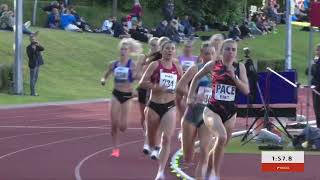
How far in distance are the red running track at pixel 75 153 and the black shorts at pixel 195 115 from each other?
1.12m

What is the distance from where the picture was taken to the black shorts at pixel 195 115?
10.4 m

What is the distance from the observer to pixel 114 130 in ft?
43.8

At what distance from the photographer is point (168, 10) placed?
4291cm

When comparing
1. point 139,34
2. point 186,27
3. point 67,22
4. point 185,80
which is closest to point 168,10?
point 186,27

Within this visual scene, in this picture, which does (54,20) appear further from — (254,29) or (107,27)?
(254,29)

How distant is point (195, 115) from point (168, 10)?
108 feet

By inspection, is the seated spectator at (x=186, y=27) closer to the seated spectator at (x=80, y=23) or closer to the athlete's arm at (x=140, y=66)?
the seated spectator at (x=80, y=23)

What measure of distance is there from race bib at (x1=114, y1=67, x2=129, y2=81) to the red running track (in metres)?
1.36

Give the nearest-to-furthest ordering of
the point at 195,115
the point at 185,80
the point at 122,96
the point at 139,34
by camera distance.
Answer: the point at 195,115 < the point at 185,80 < the point at 122,96 < the point at 139,34

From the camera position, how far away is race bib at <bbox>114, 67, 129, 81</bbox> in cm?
1339

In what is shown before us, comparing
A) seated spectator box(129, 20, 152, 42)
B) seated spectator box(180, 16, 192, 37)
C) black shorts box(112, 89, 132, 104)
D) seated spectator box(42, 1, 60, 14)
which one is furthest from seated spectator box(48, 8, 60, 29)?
black shorts box(112, 89, 132, 104)

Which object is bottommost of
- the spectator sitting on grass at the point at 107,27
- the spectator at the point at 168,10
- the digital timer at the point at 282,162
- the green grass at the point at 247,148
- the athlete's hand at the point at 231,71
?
the green grass at the point at 247,148

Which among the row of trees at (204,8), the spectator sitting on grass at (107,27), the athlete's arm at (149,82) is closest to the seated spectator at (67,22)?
the spectator sitting on grass at (107,27)

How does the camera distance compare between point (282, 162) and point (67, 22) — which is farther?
point (67, 22)
